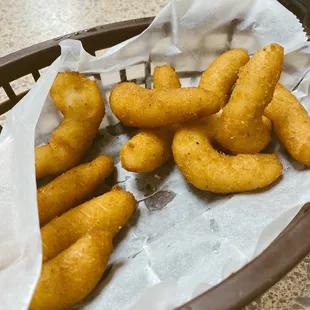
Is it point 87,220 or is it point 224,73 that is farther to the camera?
point 224,73

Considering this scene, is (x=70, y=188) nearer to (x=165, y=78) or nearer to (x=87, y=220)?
(x=87, y=220)

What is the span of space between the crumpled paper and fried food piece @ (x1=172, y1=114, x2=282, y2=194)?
0.02 meters

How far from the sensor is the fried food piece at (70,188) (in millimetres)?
589

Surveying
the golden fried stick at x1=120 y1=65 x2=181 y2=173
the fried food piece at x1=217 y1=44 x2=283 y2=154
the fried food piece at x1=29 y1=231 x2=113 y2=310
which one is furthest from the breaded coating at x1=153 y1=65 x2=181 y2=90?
the fried food piece at x1=29 y1=231 x2=113 y2=310

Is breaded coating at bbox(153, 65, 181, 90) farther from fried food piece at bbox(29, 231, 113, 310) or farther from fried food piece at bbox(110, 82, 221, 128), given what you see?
fried food piece at bbox(29, 231, 113, 310)

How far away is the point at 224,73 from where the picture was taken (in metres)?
0.67

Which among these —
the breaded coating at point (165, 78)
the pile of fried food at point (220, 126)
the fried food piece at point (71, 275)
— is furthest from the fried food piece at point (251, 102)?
the fried food piece at point (71, 275)

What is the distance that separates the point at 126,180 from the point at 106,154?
6cm

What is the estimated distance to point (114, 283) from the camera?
0.53m

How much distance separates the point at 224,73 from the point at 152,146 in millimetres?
162

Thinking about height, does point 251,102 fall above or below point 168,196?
above

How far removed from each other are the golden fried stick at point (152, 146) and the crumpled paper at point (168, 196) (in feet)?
0.17

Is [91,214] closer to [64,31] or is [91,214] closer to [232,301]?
[232,301]

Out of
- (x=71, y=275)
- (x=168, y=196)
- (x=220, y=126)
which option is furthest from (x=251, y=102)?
(x=71, y=275)
